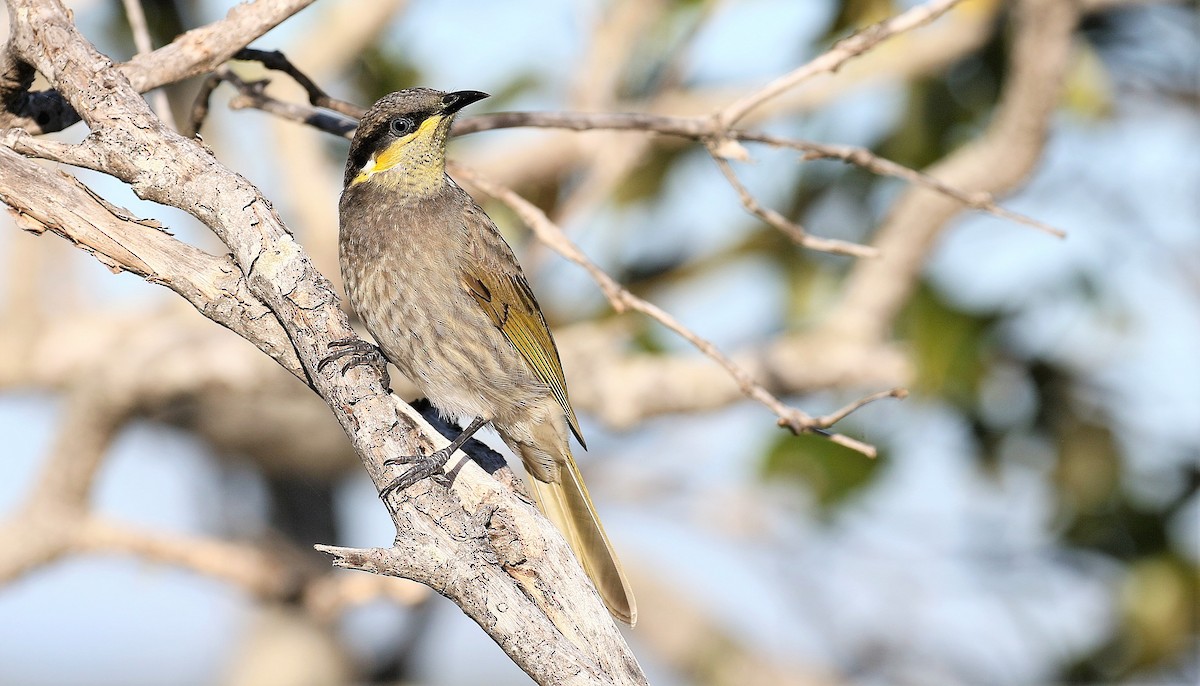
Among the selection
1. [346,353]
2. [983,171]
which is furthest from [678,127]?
[983,171]

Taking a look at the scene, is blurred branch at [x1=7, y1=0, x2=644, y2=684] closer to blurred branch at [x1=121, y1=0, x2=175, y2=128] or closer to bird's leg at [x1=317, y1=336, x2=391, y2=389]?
bird's leg at [x1=317, y1=336, x2=391, y2=389]

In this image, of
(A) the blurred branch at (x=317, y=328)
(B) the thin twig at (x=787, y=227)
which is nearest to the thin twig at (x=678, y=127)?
(B) the thin twig at (x=787, y=227)

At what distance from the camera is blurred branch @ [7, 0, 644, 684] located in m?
2.07

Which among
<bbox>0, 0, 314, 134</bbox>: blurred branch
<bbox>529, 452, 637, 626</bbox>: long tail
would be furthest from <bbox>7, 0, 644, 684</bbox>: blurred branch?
<bbox>529, 452, 637, 626</bbox>: long tail

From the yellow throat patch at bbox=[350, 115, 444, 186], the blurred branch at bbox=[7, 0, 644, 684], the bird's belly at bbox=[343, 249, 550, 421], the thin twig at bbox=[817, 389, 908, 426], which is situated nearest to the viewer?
the blurred branch at bbox=[7, 0, 644, 684]

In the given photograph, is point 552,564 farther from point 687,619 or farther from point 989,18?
point 687,619

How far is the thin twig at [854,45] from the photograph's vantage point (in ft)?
9.02

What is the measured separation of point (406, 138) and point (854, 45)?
1.23 meters

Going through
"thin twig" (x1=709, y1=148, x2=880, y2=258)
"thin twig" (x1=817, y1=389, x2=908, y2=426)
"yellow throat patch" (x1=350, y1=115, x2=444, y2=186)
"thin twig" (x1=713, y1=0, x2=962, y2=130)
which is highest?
"yellow throat patch" (x1=350, y1=115, x2=444, y2=186)

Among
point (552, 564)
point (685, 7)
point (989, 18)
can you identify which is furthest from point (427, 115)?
point (989, 18)

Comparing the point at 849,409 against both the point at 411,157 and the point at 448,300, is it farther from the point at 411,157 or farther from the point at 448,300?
the point at 411,157

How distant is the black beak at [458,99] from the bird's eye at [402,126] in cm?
10

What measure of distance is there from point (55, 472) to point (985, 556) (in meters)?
4.25

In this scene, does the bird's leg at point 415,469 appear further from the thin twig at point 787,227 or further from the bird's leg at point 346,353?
the thin twig at point 787,227
